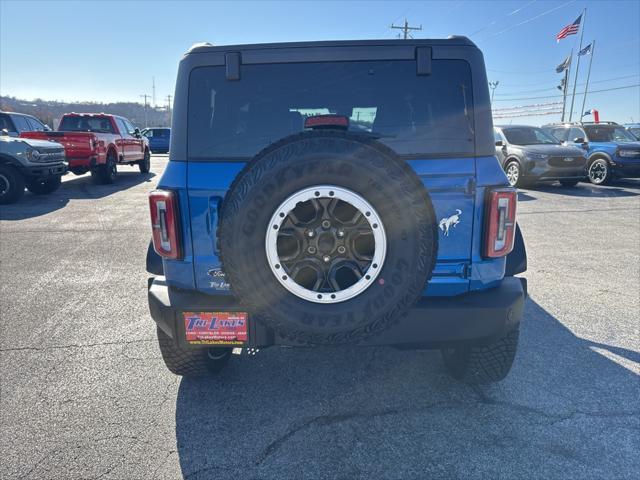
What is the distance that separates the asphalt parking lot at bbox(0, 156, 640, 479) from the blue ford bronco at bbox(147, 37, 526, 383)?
535 millimetres

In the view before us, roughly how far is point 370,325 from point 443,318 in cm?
43

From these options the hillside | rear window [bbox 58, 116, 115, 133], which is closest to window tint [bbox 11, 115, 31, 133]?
rear window [bbox 58, 116, 115, 133]

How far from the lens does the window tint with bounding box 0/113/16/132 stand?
11.3 m

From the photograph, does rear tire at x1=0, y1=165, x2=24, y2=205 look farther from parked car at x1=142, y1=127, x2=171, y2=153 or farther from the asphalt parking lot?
parked car at x1=142, y1=127, x2=171, y2=153

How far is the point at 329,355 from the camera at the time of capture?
127 inches

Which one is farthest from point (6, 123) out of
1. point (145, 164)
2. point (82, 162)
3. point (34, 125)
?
point (145, 164)

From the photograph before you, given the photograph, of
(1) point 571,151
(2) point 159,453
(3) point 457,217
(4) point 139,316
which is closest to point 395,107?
(3) point 457,217

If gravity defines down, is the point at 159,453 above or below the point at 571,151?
below

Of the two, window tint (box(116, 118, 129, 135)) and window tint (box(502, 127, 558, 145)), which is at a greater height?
window tint (box(116, 118, 129, 135))

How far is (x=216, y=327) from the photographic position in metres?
2.21

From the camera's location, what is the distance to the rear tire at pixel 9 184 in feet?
31.5

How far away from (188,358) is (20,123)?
12.3 meters

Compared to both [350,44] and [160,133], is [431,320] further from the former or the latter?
[160,133]

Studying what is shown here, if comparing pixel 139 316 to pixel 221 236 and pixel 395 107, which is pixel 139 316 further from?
pixel 395 107
